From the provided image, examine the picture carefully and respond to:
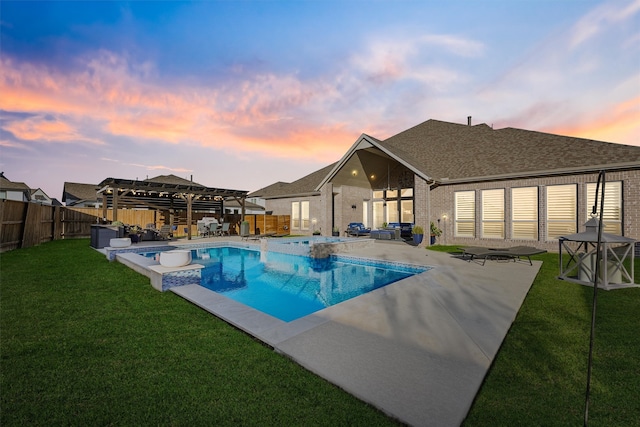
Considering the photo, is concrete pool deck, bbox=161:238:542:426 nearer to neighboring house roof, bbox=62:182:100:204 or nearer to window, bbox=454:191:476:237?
window, bbox=454:191:476:237

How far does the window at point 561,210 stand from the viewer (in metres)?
12.8

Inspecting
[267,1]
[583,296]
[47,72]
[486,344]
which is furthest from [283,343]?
[47,72]

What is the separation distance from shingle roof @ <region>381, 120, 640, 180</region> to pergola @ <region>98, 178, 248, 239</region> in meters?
12.4

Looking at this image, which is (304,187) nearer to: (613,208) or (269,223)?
(269,223)

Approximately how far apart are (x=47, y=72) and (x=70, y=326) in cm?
1388

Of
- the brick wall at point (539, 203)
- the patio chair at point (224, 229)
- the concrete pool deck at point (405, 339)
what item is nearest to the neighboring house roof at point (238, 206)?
the patio chair at point (224, 229)

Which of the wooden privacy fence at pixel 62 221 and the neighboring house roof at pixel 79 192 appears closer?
the wooden privacy fence at pixel 62 221

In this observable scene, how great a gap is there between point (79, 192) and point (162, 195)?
27060 millimetres

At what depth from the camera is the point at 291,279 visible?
9.69 m

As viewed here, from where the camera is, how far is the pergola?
1650cm

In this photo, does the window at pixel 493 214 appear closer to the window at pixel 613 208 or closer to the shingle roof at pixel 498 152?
the shingle roof at pixel 498 152

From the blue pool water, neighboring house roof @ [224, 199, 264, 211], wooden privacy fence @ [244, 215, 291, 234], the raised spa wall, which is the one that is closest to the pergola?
wooden privacy fence @ [244, 215, 291, 234]

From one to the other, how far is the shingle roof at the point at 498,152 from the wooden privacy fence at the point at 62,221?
12.4m

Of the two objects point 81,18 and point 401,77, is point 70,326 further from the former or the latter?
point 401,77
